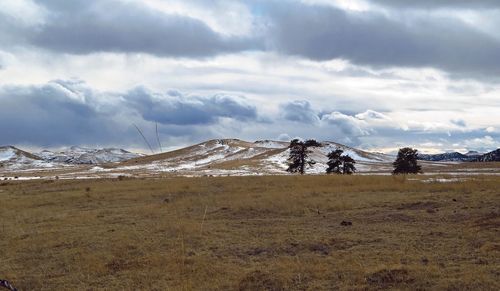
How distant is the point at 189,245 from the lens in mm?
12805

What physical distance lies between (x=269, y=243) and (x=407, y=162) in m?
48.5

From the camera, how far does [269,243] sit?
497 inches

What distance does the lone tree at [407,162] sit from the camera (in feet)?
186

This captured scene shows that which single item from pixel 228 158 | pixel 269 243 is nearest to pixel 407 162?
pixel 269 243

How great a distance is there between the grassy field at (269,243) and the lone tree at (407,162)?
34466mm

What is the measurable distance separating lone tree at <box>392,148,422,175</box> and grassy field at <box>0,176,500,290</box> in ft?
113

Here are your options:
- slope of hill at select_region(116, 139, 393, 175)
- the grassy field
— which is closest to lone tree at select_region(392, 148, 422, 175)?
the grassy field

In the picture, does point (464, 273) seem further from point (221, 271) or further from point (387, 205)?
point (387, 205)

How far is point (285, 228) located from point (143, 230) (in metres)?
4.82

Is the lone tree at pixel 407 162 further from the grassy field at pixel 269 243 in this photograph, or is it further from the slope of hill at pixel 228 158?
the slope of hill at pixel 228 158

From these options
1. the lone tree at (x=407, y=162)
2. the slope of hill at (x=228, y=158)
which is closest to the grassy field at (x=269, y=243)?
the lone tree at (x=407, y=162)

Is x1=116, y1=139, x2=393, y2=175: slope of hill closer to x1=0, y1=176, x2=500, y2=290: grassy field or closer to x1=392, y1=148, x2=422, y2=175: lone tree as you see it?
x1=392, y1=148, x2=422, y2=175: lone tree

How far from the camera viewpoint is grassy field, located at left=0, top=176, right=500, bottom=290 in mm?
9266

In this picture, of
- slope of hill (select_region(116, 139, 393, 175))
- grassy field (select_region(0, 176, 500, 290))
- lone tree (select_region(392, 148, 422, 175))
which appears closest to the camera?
grassy field (select_region(0, 176, 500, 290))
